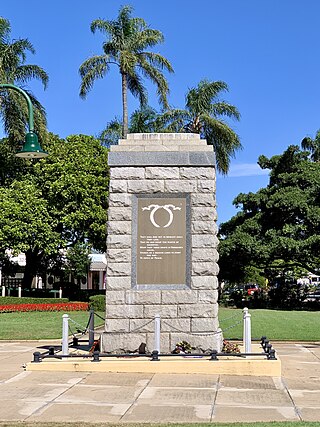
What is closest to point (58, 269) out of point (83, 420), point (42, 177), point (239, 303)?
point (42, 177)

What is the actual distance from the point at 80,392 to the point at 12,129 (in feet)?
93.9

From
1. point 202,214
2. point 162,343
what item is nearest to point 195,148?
point 202,214

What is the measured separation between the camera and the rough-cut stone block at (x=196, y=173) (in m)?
13.3

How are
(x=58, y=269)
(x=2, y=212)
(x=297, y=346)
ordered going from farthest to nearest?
1. (x=58, y=269)
2. (x=2, y=212)
3. (x=297, y=346)

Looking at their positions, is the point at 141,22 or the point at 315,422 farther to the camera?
the point at 141,22

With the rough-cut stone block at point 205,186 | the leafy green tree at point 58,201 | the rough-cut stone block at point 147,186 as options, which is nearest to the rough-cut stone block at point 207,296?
the rough-cut stone block at point 205,186

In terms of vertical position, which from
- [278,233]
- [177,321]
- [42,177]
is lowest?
[177,321]

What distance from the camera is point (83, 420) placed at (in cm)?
798

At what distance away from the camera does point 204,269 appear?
1306cm

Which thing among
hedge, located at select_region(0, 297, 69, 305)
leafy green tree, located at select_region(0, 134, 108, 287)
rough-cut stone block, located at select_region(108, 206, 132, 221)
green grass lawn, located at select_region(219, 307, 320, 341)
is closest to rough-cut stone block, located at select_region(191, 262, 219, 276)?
rough-cut stone block, located at select_region(108, 206, 132, 221)

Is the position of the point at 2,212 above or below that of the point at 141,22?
below

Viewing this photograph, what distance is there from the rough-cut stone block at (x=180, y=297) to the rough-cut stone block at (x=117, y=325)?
2.76 ft

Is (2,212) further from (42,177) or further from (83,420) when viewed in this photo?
(83,420)

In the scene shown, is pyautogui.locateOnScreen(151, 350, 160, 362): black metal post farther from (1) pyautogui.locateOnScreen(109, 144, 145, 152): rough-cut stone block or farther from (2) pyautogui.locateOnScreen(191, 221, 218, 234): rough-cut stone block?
(1) pyautogui.locateOnScreen(109, 144, 145, 152): rough-cut stone block
